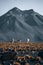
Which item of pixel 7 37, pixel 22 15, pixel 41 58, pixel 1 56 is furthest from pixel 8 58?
pixel 22 15

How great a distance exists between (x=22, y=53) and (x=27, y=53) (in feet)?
1.92

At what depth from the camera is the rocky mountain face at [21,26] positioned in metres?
114

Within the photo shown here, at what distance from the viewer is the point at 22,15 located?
14300 centimetres

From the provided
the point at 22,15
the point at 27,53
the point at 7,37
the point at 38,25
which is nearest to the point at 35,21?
the point at 38,25

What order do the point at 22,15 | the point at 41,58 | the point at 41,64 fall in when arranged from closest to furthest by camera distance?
the point at 41,64
the point at 41,58
the point at 22,15

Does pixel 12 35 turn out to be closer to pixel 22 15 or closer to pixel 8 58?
pixel 22 15

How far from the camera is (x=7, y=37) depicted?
114 metres

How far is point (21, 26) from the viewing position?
126 metres

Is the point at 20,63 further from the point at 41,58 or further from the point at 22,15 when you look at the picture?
the point at 22,15

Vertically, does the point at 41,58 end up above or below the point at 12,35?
below

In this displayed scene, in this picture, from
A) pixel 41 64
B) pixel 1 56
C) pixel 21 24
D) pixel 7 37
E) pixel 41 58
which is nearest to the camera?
pixel 41 64

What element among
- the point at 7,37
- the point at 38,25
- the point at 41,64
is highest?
the point at 38,25

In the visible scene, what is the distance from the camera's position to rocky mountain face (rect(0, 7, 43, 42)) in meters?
114

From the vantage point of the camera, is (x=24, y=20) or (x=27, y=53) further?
(x=24, y=20)
